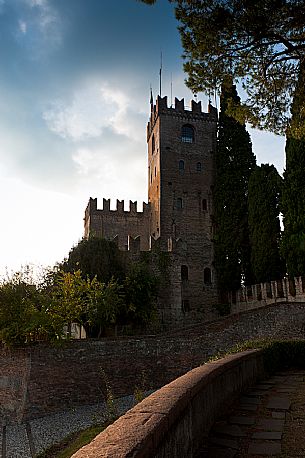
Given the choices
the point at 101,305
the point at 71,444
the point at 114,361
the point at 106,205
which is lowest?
the point at 71,444

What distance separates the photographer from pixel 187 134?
3912 centimetres

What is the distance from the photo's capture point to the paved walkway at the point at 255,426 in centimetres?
414

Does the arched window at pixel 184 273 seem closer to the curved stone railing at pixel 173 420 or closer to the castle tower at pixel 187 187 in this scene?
the castle tower at pixel 187 187

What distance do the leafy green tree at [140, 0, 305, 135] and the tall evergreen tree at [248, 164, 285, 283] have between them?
17029 mm

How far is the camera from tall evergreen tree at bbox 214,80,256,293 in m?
32.1

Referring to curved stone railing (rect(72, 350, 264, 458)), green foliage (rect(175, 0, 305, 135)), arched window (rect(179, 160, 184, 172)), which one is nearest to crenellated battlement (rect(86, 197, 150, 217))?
arched window (rect(179, 160, 184, 172))

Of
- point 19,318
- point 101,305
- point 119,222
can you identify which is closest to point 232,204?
point 119,222

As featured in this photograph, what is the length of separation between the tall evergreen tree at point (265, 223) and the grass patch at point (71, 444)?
18.8 m

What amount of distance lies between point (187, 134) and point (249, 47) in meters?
29.7

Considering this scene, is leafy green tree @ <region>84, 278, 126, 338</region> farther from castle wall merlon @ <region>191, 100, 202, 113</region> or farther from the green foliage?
castle wall merlon @ <region>191, 100, 202, 113</region>

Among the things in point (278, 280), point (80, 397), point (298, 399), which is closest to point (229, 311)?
point (278, 280)

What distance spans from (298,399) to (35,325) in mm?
11593

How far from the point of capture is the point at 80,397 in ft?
52.9

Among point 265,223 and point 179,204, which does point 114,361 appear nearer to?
point 265,223
